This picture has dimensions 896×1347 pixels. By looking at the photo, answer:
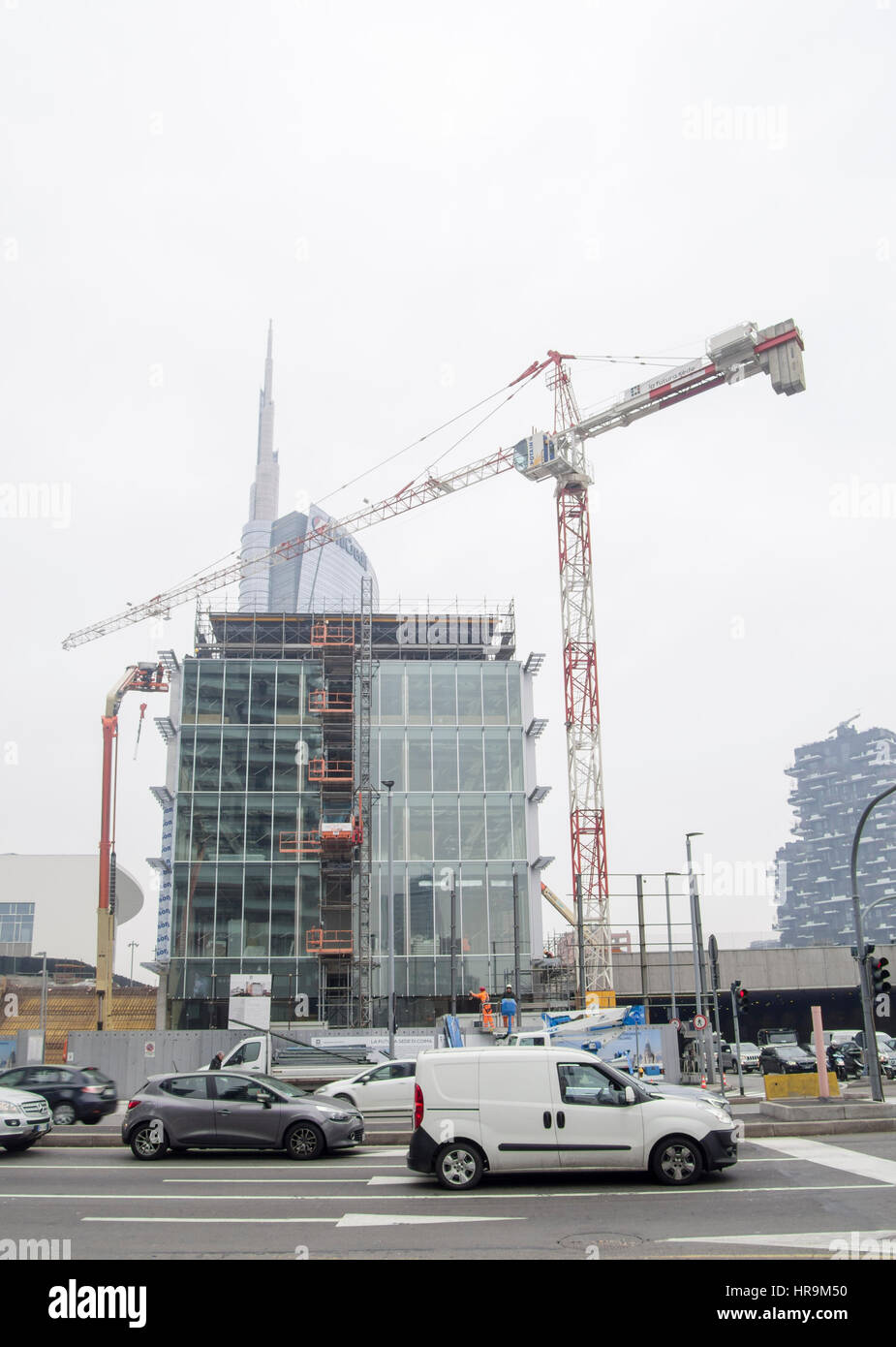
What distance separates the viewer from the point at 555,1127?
12.1 metres

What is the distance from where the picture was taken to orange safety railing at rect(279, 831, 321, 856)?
5658cm

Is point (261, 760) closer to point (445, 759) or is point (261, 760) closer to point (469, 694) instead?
point (445, 759)

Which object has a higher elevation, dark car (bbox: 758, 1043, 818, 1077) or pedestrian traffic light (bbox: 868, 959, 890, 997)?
pedestrian traffic light (bbox: 868, 959, 890, 997)

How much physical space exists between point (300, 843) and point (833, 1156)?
44377 millimetres

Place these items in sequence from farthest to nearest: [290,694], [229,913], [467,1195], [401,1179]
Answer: [290,694] → [229,913] → [401,1179] → [467,1195]

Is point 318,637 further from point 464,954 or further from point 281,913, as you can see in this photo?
point 464,954

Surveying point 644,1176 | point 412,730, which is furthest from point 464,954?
point 644,1176

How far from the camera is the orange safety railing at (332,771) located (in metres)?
57.8

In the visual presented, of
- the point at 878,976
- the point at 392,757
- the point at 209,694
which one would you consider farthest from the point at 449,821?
the point at 878,976

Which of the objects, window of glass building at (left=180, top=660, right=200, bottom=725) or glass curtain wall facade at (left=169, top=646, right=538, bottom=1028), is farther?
window of glass building at (left=180, top=660, right=200, bottom=725)

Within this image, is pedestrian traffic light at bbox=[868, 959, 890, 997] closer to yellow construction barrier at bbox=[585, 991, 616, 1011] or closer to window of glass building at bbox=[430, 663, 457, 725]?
yellow construction barrier at bbox=[585, 991, 616, 1011]

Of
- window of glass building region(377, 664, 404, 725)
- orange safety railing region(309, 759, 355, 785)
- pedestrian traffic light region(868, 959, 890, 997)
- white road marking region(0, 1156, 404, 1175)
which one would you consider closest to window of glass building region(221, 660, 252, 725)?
orange safety railing region(309, 759, 355, 785)

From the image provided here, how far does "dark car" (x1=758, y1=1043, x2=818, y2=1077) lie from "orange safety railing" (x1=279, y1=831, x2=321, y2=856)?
25.0m

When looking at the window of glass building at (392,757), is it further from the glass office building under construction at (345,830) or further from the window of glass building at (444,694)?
the window of glass building at (444,694)
